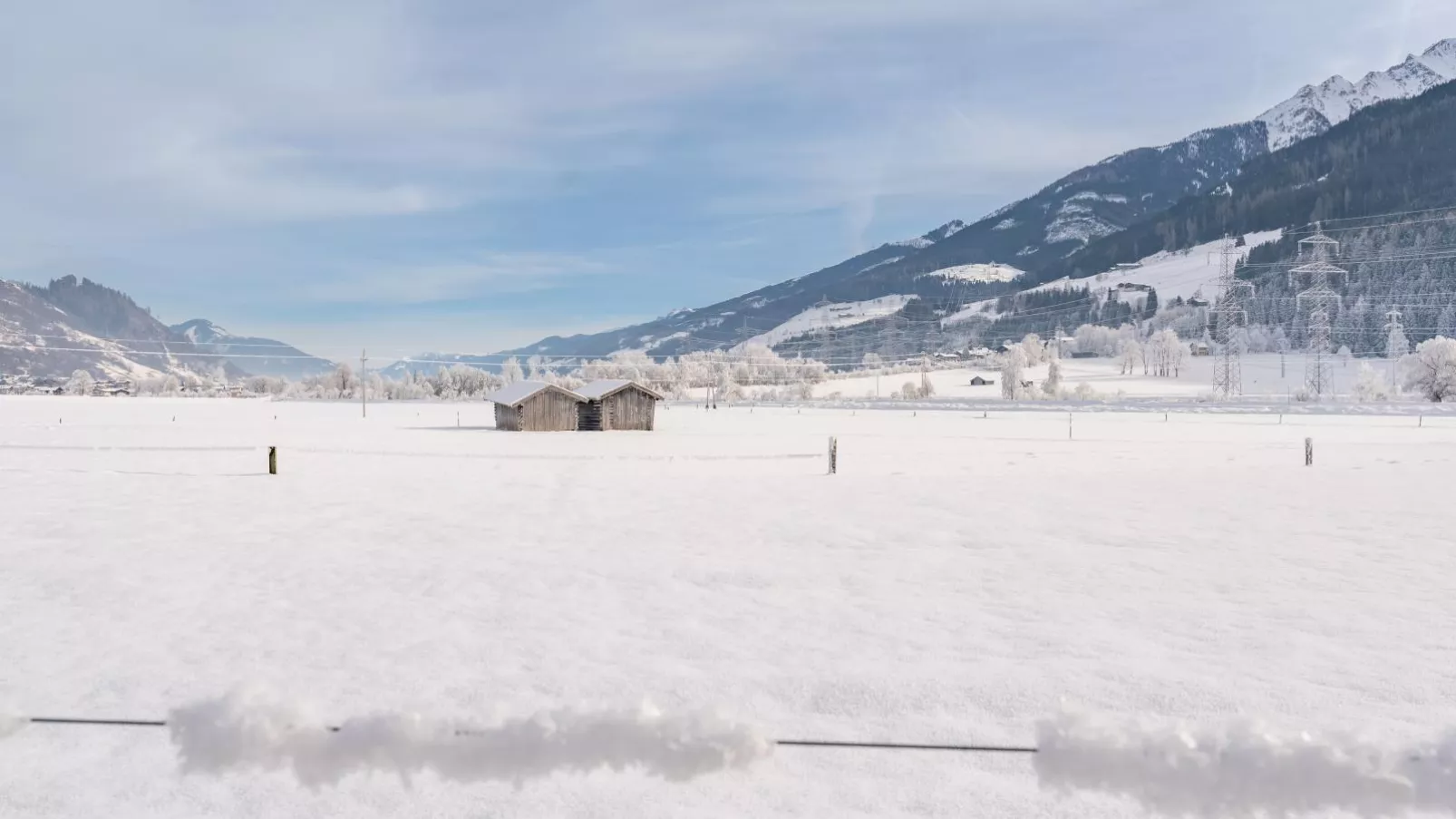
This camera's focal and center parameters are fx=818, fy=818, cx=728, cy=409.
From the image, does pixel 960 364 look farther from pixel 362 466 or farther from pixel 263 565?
pixel 263 565

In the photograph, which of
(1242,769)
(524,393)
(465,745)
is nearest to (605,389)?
(524,393)

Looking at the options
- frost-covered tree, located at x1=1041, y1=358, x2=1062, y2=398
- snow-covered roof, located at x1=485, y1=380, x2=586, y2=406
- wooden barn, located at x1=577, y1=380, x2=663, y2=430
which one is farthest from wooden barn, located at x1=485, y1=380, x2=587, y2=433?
frost-covered tree, located at x1=1041, y1=358, x2=1062, y2=398

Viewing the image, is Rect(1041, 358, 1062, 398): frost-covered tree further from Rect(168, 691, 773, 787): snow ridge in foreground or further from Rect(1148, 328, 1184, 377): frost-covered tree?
Rect(168, 691, 773, 787): snow ridge in foreground

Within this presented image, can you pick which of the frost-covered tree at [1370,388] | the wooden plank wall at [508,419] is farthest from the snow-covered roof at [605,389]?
the frost-covered tree at [1370,388]

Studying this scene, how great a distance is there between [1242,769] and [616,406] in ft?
168

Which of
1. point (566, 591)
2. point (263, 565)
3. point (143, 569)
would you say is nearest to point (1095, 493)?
point (566, 591)

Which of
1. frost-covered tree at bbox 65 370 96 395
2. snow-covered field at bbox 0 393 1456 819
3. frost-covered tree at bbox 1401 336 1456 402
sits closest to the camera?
snow-covered field at bbox 0 393 1456 819

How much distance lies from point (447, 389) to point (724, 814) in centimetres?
16323

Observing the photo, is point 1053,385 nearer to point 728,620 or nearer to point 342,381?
point 728,620

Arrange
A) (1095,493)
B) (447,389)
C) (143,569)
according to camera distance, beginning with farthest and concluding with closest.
→ 1. (447,389)
2. (1095,493)
3. (143,569)

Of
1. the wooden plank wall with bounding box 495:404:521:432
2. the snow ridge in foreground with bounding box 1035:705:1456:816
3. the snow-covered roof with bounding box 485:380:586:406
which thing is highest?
the snow-covered roof with bounding box 485:380:586:406

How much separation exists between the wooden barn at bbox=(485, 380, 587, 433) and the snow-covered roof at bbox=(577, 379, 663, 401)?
733 mm

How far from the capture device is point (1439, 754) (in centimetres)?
545

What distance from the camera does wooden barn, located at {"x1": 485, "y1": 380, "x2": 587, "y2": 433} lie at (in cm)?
5375
